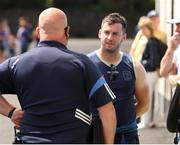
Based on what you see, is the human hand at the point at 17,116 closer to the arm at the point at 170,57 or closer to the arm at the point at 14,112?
the arm at the point at 14,112

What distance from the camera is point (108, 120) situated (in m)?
4.29

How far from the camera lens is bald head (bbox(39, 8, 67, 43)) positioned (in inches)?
169

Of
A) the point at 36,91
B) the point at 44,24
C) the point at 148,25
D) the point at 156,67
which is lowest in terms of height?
the point at 156,67

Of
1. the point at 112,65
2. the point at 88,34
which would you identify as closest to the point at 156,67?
the point at 112,65

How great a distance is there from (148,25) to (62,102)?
6.46m

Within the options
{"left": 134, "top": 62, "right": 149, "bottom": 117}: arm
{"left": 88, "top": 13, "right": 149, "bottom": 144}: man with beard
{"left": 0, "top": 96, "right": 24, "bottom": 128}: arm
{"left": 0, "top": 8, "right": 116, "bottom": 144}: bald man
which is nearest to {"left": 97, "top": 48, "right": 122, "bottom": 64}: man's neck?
{"left": 88, "top": 13, "right": 149, "bottom": 144}: man with beard

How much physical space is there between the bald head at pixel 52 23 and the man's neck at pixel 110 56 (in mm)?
1064

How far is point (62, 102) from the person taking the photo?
4133 mm

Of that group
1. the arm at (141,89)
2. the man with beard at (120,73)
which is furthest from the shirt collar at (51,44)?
the arm at (141,89)

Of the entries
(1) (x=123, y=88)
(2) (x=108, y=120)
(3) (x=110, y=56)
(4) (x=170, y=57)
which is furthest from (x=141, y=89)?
(2) (x=108, y=120)

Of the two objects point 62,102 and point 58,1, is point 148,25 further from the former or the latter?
point 58,1

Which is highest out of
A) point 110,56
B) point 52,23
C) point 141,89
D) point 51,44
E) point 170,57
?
point 52,23

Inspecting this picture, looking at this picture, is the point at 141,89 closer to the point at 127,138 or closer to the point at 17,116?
the point at 127,138

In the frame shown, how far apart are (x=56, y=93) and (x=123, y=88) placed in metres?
1.24
